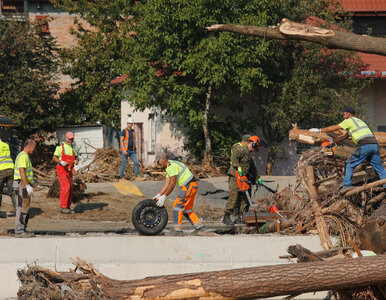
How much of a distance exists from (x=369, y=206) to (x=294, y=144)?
1349 centimetres

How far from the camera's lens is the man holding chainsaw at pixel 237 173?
1367 cm

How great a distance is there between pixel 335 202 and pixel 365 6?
63.2 feet

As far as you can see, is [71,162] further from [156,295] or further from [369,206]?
[156,295]

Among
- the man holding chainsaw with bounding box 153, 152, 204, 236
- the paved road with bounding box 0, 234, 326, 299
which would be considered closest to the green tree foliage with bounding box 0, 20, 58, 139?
the man holding chainsaw with bounding box 153, 152, 204, 236

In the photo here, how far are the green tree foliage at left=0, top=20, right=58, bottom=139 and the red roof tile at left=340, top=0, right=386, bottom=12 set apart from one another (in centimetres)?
1260

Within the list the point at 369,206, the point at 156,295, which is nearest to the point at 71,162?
the point at 369,206

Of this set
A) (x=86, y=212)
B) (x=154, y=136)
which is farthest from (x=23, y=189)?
(x=154, y=136)

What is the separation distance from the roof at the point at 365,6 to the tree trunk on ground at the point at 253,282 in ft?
71.8

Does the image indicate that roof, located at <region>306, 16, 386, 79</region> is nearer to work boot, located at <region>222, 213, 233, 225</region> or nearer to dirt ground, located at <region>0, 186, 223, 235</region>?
dirt ground, located at <region>0, 186, 223, 235</region>

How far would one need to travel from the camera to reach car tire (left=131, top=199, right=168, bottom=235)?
1094cm

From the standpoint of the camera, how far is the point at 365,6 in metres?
28.9

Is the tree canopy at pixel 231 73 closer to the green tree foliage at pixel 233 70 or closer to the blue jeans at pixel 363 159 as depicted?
the green tree foliage at pixel 233 70

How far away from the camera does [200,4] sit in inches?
842

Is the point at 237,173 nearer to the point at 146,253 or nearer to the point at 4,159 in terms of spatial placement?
the point at 146,253
